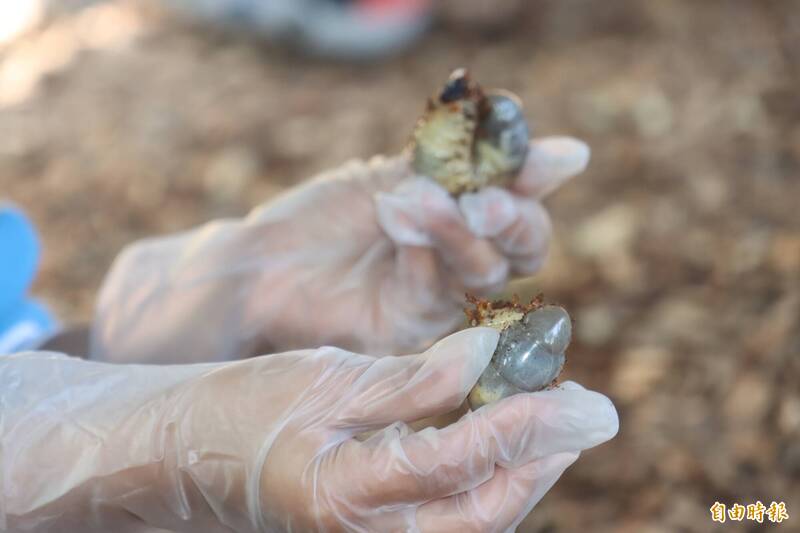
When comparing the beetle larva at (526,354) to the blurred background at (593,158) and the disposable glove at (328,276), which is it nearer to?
the disposable glove at (328,276)

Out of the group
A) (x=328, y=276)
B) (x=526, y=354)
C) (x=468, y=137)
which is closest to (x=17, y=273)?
(x=328, y=276)

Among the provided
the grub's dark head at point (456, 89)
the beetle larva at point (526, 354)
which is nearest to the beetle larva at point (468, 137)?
the grub's dark head at point (456, 89)

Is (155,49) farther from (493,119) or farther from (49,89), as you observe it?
(493,119)

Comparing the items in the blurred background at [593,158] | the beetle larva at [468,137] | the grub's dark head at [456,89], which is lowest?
the blurred background at [593,158]

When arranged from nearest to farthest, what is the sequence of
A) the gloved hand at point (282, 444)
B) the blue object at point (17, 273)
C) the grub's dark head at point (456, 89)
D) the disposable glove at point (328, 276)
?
the gloved hand at point (282, 444) < the grub's dark head at point (456, 89) < the disposable glove at point (328, 276) < the blue object at point (17, 273)

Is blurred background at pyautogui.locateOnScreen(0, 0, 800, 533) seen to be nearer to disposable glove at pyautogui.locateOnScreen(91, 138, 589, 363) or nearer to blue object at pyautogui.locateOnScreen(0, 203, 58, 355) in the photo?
disposable glove at pyautogui.locateOnScreen(91, 138, 589, 363)

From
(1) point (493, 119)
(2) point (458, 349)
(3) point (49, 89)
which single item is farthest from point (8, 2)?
(2) point (458, 349)

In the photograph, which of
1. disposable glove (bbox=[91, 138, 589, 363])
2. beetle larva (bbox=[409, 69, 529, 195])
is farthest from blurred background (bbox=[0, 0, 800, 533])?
beetle larva (bbox=[409, 69, 529, 195])

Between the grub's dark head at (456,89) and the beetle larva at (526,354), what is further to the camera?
the grub's dark head at (456,89)
